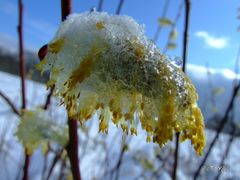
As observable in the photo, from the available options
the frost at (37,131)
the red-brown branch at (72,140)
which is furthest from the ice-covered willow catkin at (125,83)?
the frost at (37,131)

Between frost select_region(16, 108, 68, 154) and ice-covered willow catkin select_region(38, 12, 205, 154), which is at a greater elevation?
ice-covered willow catkin select_region(38, 12, 205, 154)

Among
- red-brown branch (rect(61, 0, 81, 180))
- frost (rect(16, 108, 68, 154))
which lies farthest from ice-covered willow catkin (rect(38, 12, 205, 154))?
frost (rect(16, 108, 68, 154))

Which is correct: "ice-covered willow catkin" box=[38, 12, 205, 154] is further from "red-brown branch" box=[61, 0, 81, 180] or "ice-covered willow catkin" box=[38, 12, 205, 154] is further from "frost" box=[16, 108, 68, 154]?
"frost" box=[16, 108, 68, 154]

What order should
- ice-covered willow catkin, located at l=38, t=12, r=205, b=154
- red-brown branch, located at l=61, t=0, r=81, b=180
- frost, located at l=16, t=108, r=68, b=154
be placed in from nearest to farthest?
ice-covered willow catkin, located at l=38, t=12, r=205, b=154 → red-brown branch, located at l=61, t=0, r=81, b=180 → frost, located at l=16, t=108, r=68, b=154

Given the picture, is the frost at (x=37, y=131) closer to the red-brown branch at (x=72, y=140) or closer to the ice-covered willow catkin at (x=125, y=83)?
the red-brown branch at (x=72, y=140)

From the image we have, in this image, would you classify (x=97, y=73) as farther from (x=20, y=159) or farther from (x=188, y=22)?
(x=20, y=159)

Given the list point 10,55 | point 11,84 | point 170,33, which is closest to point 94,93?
point 170,33

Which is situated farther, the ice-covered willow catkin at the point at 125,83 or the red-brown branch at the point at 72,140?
the red-brown branch at the point at 72,140
